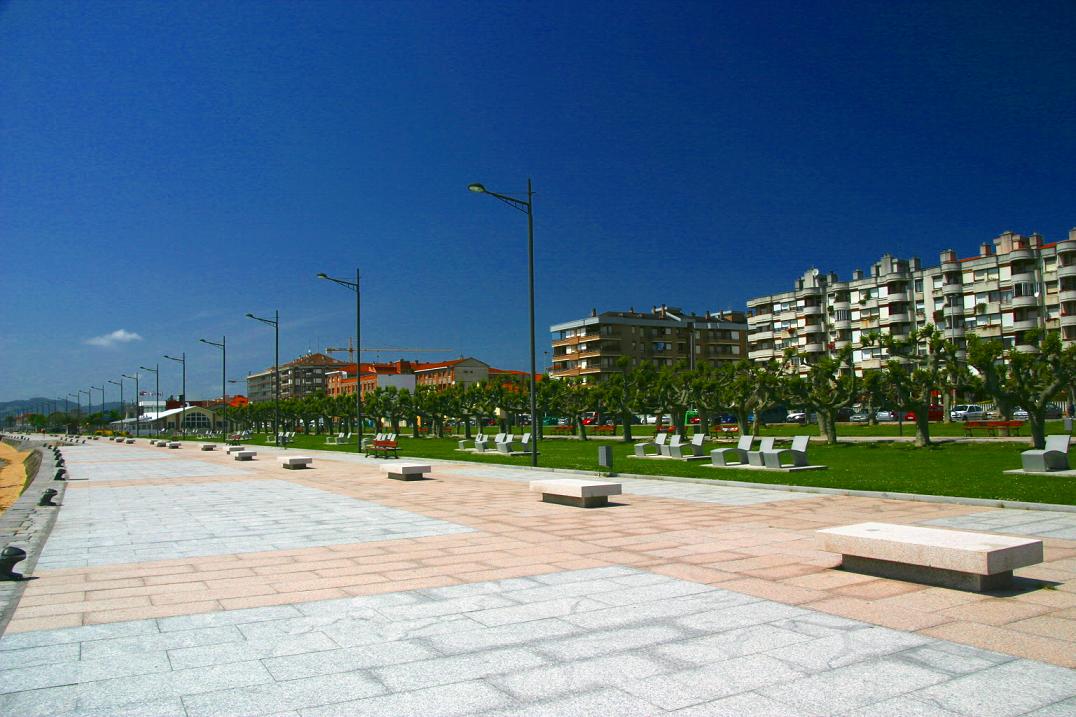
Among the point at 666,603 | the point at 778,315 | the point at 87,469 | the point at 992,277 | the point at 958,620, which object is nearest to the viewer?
the point at 958,620

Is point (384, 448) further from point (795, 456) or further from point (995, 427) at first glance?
point (995, 427)

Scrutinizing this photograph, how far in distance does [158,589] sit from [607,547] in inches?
187

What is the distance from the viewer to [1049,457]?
17.0m

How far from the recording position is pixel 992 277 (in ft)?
253

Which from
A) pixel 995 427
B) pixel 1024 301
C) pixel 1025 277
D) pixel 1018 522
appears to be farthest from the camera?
pixel 1025 277

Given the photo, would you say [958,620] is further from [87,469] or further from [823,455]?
[87,469]

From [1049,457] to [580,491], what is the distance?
429 inches

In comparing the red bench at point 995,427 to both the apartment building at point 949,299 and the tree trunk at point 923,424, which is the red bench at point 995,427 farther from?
the apartment building at point 949,299

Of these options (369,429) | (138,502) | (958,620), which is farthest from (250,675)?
(369,429)

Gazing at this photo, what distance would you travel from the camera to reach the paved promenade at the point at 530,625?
4.37m

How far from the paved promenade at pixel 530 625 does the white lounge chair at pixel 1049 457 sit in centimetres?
693

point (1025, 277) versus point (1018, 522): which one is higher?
point (1025, 277)

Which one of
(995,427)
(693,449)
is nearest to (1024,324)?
(995,427)

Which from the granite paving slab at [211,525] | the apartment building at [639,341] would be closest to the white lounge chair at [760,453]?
the granite paving slab at [211,525]
